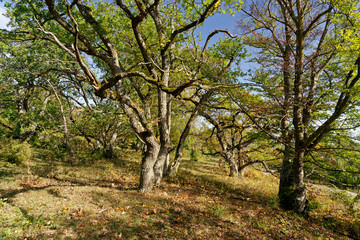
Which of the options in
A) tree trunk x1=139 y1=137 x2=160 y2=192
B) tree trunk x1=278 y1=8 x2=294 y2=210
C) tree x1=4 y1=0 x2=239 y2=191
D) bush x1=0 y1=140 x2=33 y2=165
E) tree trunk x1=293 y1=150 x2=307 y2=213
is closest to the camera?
tree x1=4 y1=0 x2=239 y2=191

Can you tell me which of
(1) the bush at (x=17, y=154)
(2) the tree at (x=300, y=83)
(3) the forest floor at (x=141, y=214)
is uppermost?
(2) the tree at (x=300, y=83)

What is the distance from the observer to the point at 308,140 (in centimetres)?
643

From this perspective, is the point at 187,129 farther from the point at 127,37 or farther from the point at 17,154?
the point at 17,154

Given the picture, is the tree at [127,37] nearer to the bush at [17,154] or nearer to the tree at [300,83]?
the tree at [300,83]

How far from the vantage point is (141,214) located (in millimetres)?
5758

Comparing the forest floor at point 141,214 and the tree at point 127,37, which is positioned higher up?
the tree at point 127,37

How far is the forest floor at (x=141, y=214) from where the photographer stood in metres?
4.65

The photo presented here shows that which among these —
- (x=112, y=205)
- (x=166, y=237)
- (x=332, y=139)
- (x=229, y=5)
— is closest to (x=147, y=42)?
(x=229, y=5)

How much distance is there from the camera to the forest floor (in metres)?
4.65

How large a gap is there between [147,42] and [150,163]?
20.6 ft

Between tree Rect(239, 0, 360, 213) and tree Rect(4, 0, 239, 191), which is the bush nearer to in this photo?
tree Rect(4, 0, 239, 191)

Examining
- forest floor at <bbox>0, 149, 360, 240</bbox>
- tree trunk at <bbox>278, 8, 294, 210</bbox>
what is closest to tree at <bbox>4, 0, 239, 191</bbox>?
forest floor at <bbox>0, 149, 360, 240</bbox>

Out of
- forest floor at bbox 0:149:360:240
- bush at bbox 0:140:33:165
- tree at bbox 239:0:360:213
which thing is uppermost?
tree at bbox 239:0:360:213

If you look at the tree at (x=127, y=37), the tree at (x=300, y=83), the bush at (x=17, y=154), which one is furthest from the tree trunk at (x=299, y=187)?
the bush at (x=17, y=154)
